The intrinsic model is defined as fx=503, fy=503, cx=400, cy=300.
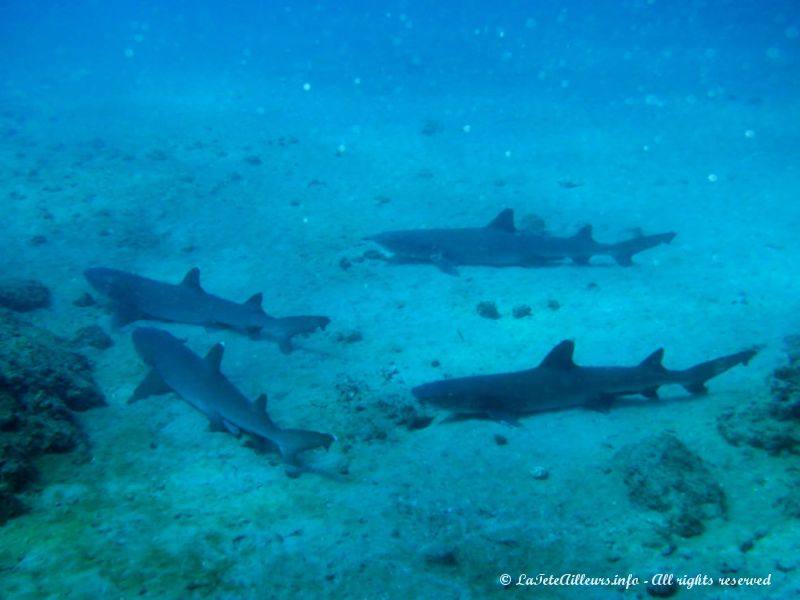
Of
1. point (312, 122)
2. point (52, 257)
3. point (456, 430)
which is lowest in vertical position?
point (456, 430)

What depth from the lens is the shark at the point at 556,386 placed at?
653 cm

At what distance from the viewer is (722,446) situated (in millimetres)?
5617

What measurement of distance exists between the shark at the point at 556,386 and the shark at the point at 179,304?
152 inches

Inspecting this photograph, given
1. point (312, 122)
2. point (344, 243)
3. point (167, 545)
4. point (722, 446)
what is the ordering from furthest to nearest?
1. point (312, 122)
2. point (344, 243)
3. point (722, 446)
4. point (167, 545)

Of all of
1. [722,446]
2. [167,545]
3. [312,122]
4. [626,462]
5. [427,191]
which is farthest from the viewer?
[312,122]

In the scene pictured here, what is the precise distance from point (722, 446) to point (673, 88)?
105 feet

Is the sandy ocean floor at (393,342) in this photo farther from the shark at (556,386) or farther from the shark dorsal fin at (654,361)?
the shark dorsal fin at (654,361)

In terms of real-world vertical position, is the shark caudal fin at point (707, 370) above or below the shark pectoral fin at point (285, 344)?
above

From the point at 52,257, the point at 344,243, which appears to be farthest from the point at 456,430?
the point at 52,257

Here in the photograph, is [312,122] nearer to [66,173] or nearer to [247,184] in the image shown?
[247,184]

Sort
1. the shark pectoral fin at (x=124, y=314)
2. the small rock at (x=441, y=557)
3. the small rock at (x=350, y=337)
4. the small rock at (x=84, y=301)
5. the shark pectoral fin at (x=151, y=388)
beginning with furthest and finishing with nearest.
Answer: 1. the small rock at (x=84, y=301)
2. the shark pectoral fin at (x=124, y=314)
3. the small rock at (x=350, y=337)
4. the shark pectoral fin at (x=151, y=388)
5. the small rock at (x=441, y=557)

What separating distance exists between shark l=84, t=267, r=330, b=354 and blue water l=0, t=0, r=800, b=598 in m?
0.41

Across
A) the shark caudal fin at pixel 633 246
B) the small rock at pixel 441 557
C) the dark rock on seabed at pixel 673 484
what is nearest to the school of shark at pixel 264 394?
the dark rock on seabed at pixel 673 484

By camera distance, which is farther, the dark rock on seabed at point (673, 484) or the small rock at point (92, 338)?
the small rock at point (92, 338)
